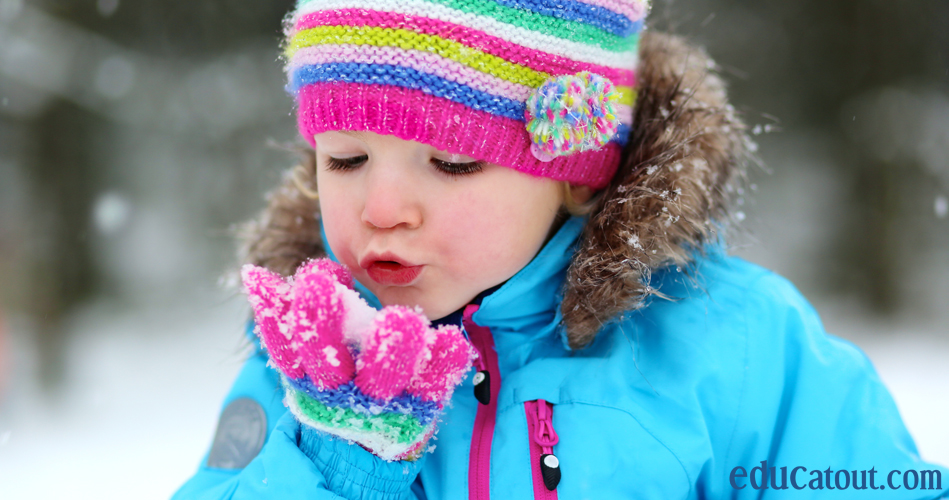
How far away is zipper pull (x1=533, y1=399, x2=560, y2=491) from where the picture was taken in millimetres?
1022

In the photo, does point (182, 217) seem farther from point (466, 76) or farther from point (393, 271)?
point (466, 76)

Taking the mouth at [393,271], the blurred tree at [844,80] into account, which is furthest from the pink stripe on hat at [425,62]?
the blurred tree at [844,80]

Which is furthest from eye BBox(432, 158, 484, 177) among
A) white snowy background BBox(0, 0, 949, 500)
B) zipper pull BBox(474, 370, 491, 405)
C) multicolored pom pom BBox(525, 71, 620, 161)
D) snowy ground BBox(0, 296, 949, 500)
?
white snowy background BBox(0, 0, 949, 500)

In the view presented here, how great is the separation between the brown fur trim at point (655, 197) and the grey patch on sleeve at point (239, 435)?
0.66 metres

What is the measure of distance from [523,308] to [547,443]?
0.85ft

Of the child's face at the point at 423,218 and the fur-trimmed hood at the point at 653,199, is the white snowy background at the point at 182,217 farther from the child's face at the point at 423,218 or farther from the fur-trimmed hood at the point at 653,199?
the child's face at the point at 423,218

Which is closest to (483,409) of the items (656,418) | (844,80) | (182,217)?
(656,418)

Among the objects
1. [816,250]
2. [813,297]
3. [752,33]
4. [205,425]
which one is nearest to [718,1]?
[752,33]

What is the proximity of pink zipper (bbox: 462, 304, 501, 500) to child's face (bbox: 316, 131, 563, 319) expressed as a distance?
0.11 m

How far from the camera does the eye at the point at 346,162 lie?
1.07 meters

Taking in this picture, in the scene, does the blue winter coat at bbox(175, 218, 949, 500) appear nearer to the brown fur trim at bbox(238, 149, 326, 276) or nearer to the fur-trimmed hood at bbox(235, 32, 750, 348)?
the fur-trimmed hood at bbox(235, 32, 750, 348)

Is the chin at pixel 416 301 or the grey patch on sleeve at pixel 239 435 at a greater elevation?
the chin at pixel 416 301

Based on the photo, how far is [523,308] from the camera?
118 centimetres

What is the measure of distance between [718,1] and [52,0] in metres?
3.94
